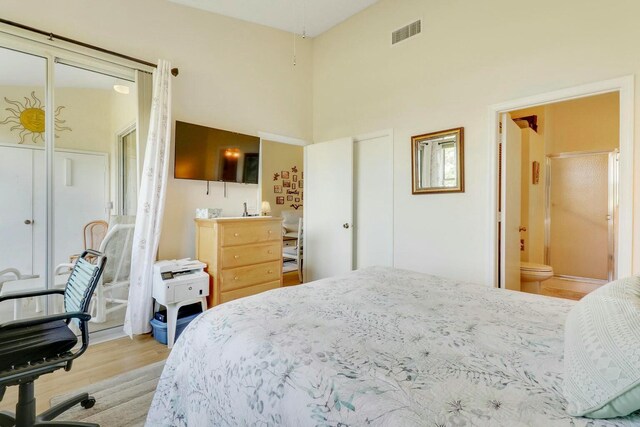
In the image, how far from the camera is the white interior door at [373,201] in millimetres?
3473

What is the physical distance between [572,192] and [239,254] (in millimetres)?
5153

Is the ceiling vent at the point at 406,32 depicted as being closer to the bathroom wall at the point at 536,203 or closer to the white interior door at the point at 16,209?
the bathroom wall at the point at 536,203

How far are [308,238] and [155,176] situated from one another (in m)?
2.12

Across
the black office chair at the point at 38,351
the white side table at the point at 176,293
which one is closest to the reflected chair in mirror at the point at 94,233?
the white side table at the point at 176,293

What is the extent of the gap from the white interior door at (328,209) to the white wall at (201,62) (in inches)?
22.2

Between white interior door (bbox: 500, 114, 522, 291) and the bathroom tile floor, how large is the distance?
5.14 feet

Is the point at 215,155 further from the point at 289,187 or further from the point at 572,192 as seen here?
the point at 572,192

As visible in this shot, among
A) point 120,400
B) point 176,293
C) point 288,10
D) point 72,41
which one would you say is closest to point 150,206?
point 176,293

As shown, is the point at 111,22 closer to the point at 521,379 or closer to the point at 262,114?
the point at 262,114

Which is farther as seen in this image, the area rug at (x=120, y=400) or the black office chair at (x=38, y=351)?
the area rug at (x=120, y=400)

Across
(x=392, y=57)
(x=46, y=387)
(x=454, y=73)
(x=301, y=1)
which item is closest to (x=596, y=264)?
(x=454, y=73)

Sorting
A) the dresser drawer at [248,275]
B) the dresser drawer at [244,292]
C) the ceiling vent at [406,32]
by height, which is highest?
the ceiling vent at [406,32]

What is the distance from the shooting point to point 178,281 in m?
2.62

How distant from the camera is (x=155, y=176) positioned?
2777mm
